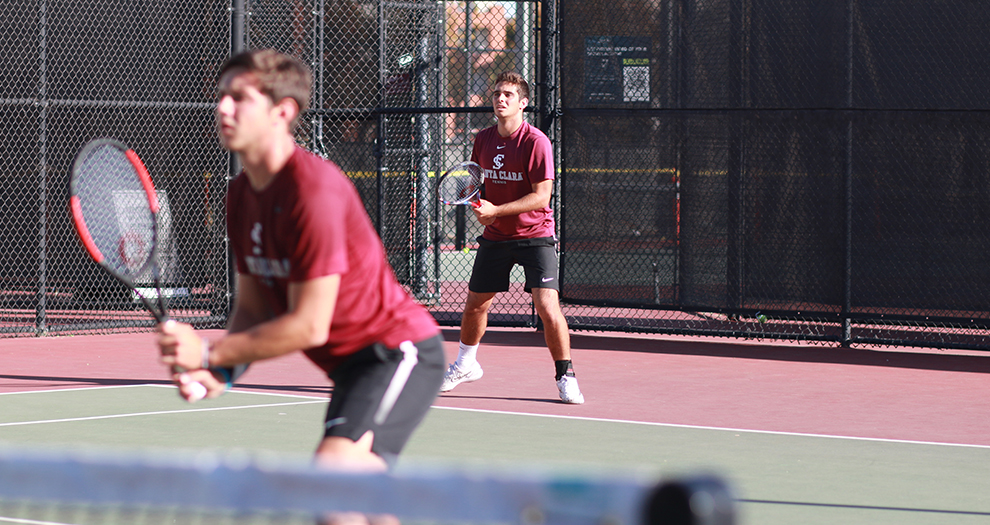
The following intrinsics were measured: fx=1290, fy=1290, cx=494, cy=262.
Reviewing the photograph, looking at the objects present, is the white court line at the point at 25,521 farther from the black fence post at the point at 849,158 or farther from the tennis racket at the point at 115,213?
the black fence post at the point at 849,158

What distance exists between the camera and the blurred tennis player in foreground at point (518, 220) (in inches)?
286

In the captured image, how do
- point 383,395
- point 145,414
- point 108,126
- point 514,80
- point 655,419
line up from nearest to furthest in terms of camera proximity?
point 383,395
point 145,414
point 655,419
point 514,80
point 108,126

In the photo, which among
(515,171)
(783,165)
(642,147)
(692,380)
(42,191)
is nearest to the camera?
(515,171)

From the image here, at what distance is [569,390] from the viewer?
24.3 ft

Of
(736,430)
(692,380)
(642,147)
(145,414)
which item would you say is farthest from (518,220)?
(642,147)

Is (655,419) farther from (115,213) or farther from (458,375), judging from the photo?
(115,213)

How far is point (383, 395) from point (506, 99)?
431 centimetres

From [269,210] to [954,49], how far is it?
753cm

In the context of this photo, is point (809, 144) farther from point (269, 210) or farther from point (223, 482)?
point (223, 482)

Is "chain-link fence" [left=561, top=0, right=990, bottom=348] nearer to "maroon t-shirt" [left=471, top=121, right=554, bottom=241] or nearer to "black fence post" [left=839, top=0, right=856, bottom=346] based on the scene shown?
"black fence post" [left=839, top=0, right=856, bottom=346]

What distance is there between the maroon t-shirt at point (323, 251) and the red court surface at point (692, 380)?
4.01m

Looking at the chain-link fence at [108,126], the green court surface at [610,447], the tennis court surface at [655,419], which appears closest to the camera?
the green court surface at [610,447]

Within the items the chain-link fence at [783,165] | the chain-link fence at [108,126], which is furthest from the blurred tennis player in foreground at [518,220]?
the chain-link fence at [108,126]

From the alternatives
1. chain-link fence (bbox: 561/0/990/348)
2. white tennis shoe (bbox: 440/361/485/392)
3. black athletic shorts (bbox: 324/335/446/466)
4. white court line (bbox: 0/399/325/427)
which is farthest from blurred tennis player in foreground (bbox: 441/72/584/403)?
black athletic shorts (bbox: 324/335/446/466)
